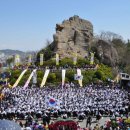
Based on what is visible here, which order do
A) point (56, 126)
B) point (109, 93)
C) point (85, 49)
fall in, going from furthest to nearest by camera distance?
point (85, 49) < point (109, 93) < point (56, 126)

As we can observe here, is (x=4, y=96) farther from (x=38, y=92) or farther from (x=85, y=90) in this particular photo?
(x=85, y=90)

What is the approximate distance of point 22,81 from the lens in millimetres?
62344

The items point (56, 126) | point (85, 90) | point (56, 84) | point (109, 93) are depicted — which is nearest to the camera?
point (56, 126)

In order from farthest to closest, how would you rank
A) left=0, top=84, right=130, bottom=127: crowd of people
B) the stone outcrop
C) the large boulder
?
1. the stone outcrop
2. the large boulder
3. left=0, top=84, right=130, bottom=127: crowd of people

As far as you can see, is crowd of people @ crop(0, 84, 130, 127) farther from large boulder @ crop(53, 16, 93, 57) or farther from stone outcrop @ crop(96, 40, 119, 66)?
stone outcrop @ crop(96, 40, 119, 66)

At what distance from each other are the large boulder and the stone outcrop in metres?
2.21

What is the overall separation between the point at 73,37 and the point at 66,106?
47024mm

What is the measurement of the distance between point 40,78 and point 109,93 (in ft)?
61.6

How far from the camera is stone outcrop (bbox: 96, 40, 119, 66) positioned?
8469 centimetres

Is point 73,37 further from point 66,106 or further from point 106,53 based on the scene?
point 66,106

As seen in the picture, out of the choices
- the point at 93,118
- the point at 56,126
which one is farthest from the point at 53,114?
the point at 56,126

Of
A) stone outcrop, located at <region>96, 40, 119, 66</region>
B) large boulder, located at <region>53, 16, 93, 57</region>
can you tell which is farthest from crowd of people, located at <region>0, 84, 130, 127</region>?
stone outcrop, located at <region>96, 40, 119, 66</region>

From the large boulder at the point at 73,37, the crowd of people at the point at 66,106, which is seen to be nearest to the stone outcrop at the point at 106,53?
the large boulder at the point at 73,37

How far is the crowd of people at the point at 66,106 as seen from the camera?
36237 mm
